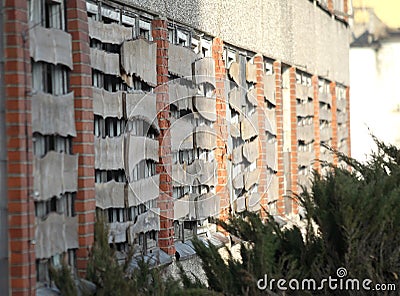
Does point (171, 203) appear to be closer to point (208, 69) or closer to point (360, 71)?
point (208, 69)

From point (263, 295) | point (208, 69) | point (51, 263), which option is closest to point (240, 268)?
point (263, 295)

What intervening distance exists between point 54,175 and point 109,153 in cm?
122

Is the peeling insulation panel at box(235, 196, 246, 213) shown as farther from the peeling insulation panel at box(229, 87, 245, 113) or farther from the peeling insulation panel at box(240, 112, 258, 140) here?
the peeling insulation panel at box(229, 87, 245, 113)

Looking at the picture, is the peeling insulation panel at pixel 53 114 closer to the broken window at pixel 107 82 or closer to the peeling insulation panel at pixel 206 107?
the broken window at pixel 107 82

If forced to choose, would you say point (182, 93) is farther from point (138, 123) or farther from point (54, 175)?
point (54, 175)

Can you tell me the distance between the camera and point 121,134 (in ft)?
28.7

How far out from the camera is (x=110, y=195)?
27.7 feet

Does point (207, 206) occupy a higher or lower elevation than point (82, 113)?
lower

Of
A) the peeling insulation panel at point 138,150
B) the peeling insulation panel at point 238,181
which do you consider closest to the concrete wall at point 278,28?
the peeling insulation panel at point 138,150

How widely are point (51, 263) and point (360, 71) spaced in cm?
3067

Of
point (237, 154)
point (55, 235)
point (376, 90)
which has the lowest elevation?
point (55, 235)

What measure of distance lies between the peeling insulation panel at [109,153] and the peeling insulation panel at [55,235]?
0.70m

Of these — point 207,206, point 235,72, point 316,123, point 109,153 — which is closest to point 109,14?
point 109,153

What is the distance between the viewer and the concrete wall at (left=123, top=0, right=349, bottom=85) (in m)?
11.2
